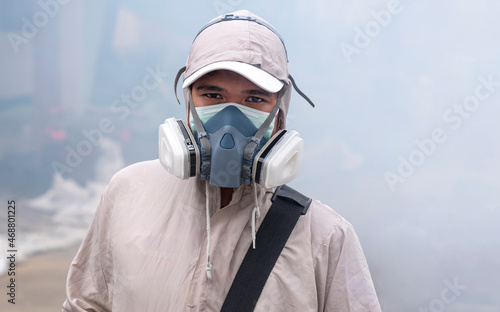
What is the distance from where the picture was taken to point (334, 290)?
1699 mm

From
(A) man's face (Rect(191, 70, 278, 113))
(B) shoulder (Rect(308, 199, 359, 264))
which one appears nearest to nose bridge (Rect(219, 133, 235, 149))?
(A) man's face (Rect(191, 70, 278, 113))

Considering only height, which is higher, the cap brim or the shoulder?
the cap brim

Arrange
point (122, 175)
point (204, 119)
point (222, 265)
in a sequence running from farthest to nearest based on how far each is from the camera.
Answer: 1. point (122, 175)
2. point (204, 119)
3. point (222, 265)

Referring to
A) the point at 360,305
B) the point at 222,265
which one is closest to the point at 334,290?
the point at 360,305

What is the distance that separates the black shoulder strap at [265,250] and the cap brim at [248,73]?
38cm

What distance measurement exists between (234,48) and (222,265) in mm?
738

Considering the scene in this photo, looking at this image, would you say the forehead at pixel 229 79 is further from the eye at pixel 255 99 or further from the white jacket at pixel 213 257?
the white jacket at pixel 213 257

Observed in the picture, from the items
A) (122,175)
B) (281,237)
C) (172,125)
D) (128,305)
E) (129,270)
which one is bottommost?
(128,305)

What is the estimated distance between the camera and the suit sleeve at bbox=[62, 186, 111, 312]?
1938 millimetres

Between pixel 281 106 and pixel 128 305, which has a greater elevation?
pixel 281 106

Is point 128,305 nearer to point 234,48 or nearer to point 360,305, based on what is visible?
point 360,305

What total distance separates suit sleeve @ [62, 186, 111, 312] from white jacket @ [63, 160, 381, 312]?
0.07 meters

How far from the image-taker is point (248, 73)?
5.48ft

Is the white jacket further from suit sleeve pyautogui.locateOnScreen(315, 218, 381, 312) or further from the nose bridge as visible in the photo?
the nose bridge
